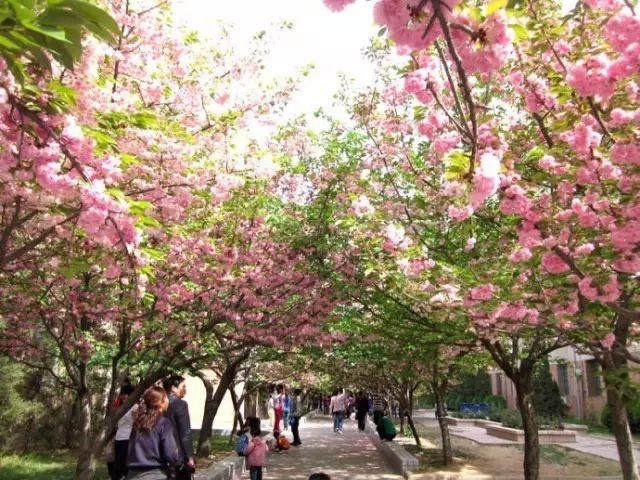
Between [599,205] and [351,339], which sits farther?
[351,339]

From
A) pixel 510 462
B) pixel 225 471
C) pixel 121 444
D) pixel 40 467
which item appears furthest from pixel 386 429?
pixel 121 444

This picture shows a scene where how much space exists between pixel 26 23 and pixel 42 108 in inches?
45.2

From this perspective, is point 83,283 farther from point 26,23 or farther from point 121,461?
point 26,23

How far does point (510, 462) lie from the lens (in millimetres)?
15000

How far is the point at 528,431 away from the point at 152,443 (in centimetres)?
707

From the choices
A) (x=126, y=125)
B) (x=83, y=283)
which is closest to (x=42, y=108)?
(x=126, y=125)

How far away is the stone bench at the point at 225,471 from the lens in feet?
30.2

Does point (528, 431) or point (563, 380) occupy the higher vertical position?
point (563, 380)

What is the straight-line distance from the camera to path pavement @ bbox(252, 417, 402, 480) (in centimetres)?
1316

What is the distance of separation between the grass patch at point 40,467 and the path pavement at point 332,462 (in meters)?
3.72

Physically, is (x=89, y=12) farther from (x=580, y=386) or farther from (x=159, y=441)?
(x=580, y=386)

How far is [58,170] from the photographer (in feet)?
13.2

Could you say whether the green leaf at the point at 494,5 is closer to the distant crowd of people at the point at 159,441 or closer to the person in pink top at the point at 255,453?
the distant crowd of people at the point at 159,441

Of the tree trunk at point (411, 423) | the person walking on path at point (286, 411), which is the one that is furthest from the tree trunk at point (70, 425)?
the tree trunk at point (411, 423)
